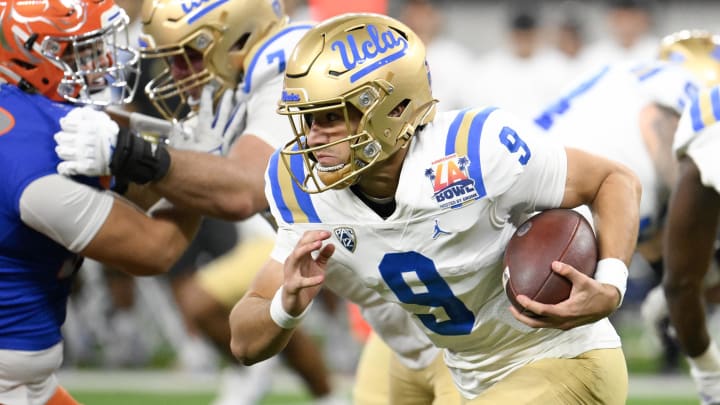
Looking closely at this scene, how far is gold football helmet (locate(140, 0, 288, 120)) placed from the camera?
3383 mm

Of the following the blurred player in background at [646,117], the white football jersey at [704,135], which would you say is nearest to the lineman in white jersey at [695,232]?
the white football jersey at [704,135]

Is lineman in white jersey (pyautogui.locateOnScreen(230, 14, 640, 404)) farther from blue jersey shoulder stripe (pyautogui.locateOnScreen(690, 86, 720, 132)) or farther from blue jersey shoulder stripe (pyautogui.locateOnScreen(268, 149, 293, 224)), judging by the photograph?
blue jersey shoulder stripe (pyautogui.locateOnScreen(690, 86, 720, 132))

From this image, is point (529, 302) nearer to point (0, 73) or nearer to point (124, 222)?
point (124, 222)

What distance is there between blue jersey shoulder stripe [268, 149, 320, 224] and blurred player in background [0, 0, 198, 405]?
454mm

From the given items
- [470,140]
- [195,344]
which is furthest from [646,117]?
[195,344]

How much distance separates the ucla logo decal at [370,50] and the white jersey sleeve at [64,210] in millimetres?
767

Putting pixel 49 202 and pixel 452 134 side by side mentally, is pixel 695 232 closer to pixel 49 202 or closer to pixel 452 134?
pixel 452 134

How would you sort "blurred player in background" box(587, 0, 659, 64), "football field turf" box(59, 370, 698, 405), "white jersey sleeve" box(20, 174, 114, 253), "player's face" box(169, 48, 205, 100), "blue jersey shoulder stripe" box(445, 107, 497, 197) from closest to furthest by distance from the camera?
1. "blue jersey shoulder stripe" box(445, 107, 497, 197)
2. "white jersey sleeve" box(20, 174, 114, 253)
3. "player's face" box(169, 48, 205, 100)
4. "football field turf" box(59, 370, 698, 405)
5. "blurred player in background" box(587, 0, 659, 64)

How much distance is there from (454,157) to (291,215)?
0.41 metres

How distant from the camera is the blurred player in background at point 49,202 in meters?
2.90

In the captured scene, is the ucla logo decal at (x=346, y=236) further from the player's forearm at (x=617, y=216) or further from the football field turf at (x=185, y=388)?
the football field turf at (x=185, y=388)

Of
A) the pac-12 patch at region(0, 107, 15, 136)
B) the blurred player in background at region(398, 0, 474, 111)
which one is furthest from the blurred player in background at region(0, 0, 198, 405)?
the blurred player in background at region(398, 0, 474, 111)

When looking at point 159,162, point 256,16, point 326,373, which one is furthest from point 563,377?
point 326,373

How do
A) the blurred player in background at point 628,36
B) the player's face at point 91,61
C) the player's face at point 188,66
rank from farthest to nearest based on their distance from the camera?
1. the blurred player in background at point 628,36
2. the player's face at point 188,66
3. the player's face at point 91,61
